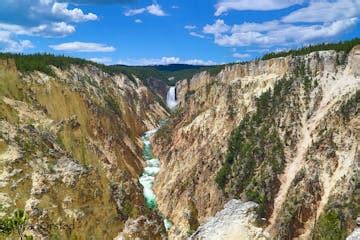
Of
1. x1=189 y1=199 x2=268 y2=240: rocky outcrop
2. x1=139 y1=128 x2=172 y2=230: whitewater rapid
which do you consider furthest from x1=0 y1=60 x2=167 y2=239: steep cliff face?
x1=189 y1=199 x2=268 y2=240: rocky outcrop

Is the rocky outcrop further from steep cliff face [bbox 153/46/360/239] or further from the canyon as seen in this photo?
steep cliff face [bbox 153/46/360/239]

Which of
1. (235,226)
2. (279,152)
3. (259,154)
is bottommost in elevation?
(259,154)

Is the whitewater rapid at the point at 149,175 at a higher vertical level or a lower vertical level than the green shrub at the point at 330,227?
lower

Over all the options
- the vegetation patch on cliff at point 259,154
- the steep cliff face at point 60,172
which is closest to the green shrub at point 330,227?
the vegetation patch on cliff at point 259,154

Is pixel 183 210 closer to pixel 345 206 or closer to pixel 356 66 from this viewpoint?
pixel 345 206

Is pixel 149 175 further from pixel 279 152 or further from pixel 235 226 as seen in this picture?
pixel 235 226

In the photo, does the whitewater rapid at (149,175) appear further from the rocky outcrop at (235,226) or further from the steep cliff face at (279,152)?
the rocky outcrop at (235,226)

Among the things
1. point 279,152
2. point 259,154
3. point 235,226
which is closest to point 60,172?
point 235,226
